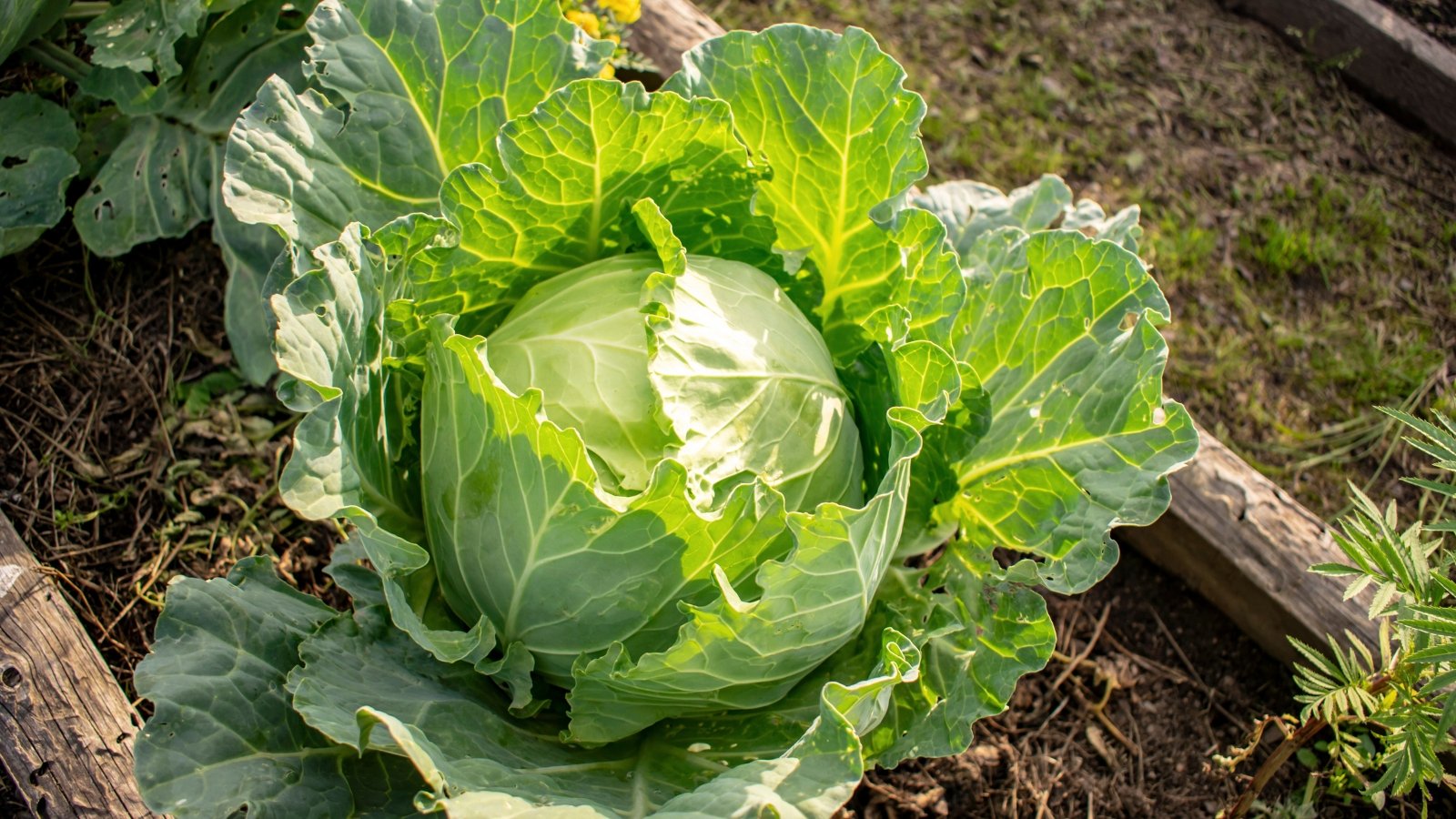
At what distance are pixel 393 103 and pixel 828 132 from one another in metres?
1.04

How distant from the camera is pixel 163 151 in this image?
337 cm

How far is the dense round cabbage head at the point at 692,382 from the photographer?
2113 millimetres

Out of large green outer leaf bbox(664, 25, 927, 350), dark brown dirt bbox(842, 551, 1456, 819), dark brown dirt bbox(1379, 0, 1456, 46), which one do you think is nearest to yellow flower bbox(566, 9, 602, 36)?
large green outer leaf bbox(664, 25, 927, 350)

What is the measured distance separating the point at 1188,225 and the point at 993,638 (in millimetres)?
2711

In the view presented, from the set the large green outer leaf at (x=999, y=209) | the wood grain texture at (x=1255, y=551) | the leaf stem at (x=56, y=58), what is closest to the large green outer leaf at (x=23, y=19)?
the leaf stem at (x=56, y=58)

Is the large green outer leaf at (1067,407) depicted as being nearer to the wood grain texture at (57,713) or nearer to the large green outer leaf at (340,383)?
the large green outer leaf at (340,383)

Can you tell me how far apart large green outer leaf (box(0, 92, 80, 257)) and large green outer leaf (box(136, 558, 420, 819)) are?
152 centimetres

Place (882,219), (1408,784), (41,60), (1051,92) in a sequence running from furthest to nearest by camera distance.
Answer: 1. (1051,92)
2. (41,60)
3. (882,219)
4. (1408,784)

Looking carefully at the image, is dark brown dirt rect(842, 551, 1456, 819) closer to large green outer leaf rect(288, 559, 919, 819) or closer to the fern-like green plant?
the fern-like green plant

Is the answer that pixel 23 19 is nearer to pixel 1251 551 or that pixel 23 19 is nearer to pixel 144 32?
pixel 144 32

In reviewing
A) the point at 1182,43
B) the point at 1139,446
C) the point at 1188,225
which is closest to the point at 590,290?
the point at 1139,446

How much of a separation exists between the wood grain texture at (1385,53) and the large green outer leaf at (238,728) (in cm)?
476

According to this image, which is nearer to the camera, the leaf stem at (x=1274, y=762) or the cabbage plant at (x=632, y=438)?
the cabbage plant at (x=632, y=438)

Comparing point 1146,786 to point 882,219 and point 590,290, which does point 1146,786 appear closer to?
point 882,219
